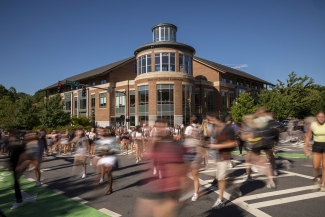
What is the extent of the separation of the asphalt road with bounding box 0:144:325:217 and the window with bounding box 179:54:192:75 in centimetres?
2258

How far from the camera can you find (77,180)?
7.69 metres

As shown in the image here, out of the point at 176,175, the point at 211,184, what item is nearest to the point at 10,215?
the point at 176,175

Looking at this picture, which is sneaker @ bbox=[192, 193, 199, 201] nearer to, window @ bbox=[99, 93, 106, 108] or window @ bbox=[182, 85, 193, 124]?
window @ bbox=[182, 85, 193, 124]

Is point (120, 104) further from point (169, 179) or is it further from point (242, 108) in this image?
point (169, 179)

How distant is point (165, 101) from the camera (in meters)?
29.3

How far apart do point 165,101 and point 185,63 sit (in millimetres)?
5789

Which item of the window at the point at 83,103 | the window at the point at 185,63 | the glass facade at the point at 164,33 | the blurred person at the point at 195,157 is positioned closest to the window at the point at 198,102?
the window at the point at 185,63

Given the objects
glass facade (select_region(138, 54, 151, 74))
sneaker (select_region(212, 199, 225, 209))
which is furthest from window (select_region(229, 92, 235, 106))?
sneaker (select_region(212, 199, 225, 209))

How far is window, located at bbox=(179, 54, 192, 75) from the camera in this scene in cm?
2980

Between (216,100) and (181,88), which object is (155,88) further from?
(216,100)

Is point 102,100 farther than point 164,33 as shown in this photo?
Yes

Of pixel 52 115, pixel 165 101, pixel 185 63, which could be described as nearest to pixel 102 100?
pixel 52 115

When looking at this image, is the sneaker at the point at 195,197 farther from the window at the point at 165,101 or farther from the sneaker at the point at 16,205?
the window at the point at 165,101

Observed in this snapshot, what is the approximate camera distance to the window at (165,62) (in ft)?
96.0
